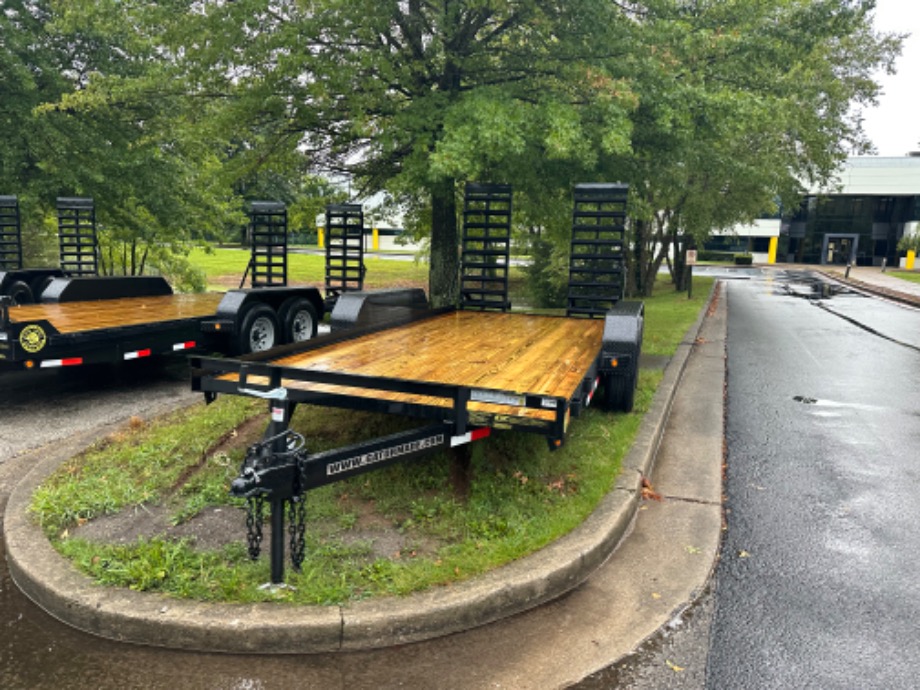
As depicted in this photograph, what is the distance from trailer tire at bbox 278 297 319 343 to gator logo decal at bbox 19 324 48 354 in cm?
321

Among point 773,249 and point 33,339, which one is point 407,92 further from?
point 773,249

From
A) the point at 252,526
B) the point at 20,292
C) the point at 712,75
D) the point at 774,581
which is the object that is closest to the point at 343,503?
the point at 252,526

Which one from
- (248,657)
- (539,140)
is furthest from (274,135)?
(248,657)

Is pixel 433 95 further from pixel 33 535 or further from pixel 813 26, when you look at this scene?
pixel 33 535

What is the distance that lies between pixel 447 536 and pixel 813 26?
1163cm

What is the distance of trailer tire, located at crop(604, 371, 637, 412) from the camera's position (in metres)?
6.79

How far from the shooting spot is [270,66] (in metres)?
10.2

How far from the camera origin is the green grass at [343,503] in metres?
3.71

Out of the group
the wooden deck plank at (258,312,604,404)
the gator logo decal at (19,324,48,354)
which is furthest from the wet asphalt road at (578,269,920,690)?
the gator logo decal at (19,324,48,354)

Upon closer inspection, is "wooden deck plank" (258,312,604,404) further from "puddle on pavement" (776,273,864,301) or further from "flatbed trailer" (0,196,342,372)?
"puddle on pavement" (776,273,864,301)

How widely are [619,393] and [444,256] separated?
21.8ft

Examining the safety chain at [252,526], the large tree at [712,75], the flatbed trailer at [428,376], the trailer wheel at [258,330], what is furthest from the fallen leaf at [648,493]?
the large tree at [712,75]

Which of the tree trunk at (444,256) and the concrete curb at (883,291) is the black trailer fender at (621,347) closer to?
the tree trunk at (444,256)

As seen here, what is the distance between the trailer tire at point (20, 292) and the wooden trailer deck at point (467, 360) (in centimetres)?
681
